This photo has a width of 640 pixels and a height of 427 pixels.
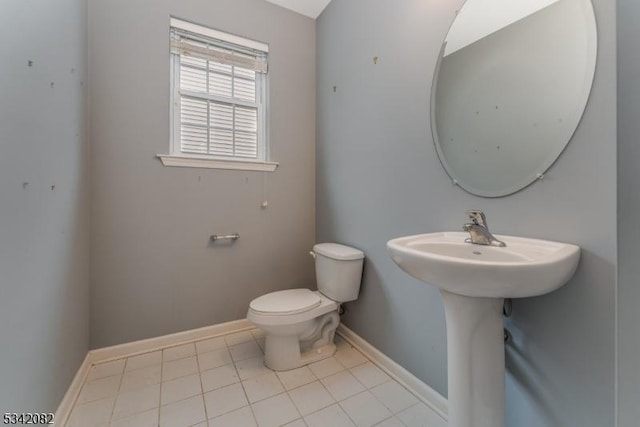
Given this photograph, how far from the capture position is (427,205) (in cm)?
134

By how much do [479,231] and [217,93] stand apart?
201 centimetres

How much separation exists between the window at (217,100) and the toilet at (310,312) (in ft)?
3.18

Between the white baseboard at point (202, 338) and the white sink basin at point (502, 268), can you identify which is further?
the white baseboard at point (202, 338)

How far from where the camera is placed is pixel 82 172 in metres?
1.51

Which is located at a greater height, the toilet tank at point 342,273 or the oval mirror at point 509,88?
the oval mirror at point 509,88

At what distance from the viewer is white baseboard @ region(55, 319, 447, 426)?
1289 mm

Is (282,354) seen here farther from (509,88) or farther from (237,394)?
(509,88)

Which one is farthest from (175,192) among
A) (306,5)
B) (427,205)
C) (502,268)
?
(502,268)

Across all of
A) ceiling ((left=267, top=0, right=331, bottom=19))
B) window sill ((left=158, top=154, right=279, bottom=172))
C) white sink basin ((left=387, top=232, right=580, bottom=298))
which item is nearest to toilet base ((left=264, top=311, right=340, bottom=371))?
white sink basin ((left=387, top=232, right=580, bottom=298))

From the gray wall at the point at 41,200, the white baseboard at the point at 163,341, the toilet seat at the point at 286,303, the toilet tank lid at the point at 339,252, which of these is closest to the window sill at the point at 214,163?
the gray wall at the point at 41,200

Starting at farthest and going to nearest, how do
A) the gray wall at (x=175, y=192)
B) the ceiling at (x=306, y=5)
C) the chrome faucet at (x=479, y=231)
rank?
the ceiling at (x=306, y=5)
the gray wall at (x=175, y=192)
the chrome faucet at (x=479, y=231)

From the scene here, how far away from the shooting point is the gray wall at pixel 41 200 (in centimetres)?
84

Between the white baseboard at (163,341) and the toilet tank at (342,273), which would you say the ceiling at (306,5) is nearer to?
the toilet tank at (342,273)

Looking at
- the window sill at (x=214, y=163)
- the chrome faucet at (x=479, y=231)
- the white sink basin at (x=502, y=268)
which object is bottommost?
the white sink basin at (x=502, y=268)
